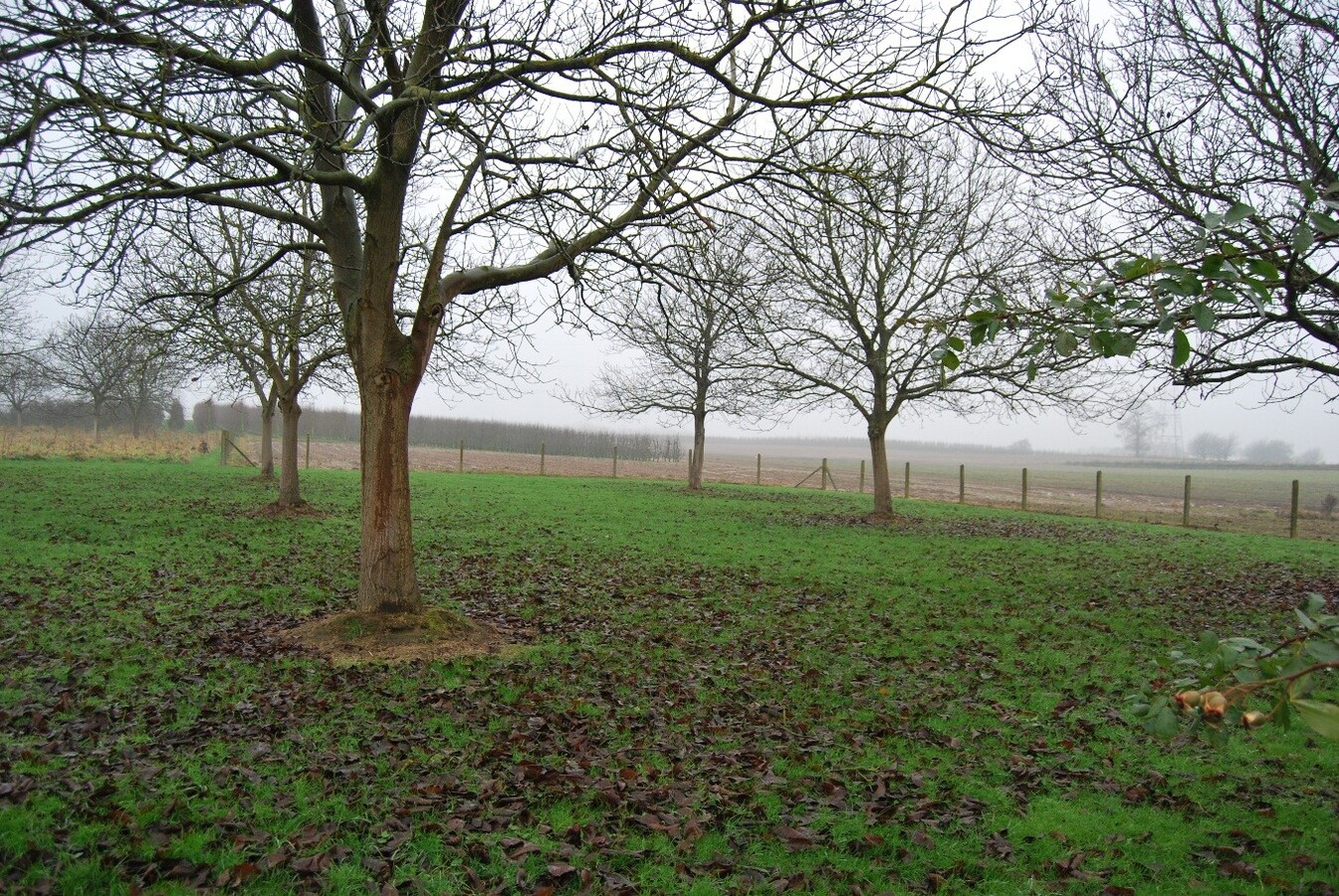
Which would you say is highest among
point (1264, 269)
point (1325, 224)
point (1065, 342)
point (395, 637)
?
point (1325, 224)

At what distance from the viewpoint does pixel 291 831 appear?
11.6 feet

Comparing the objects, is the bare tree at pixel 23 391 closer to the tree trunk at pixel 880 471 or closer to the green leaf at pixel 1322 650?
the tree trunk at pixel 880 471

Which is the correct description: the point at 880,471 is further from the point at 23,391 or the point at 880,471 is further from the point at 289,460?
the point at 23,391

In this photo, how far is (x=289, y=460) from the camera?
15.1m

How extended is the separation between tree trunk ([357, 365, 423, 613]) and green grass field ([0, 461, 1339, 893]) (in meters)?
0.94

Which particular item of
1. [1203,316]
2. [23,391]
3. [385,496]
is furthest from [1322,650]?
[23,391]

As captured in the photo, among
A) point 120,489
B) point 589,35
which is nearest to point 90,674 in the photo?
point 589,35

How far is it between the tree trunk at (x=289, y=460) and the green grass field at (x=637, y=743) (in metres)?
4.51

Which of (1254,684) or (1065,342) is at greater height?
(1065,342)

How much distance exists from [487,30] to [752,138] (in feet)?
7.54

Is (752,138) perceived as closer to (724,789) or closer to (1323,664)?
(724,789)

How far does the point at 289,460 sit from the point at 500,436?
129 ft

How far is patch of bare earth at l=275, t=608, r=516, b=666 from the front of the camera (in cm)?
620

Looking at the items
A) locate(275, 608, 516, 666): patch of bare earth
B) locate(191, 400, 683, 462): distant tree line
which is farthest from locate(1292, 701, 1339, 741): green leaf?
locate(191, 400, 683, 462): distant tree line
